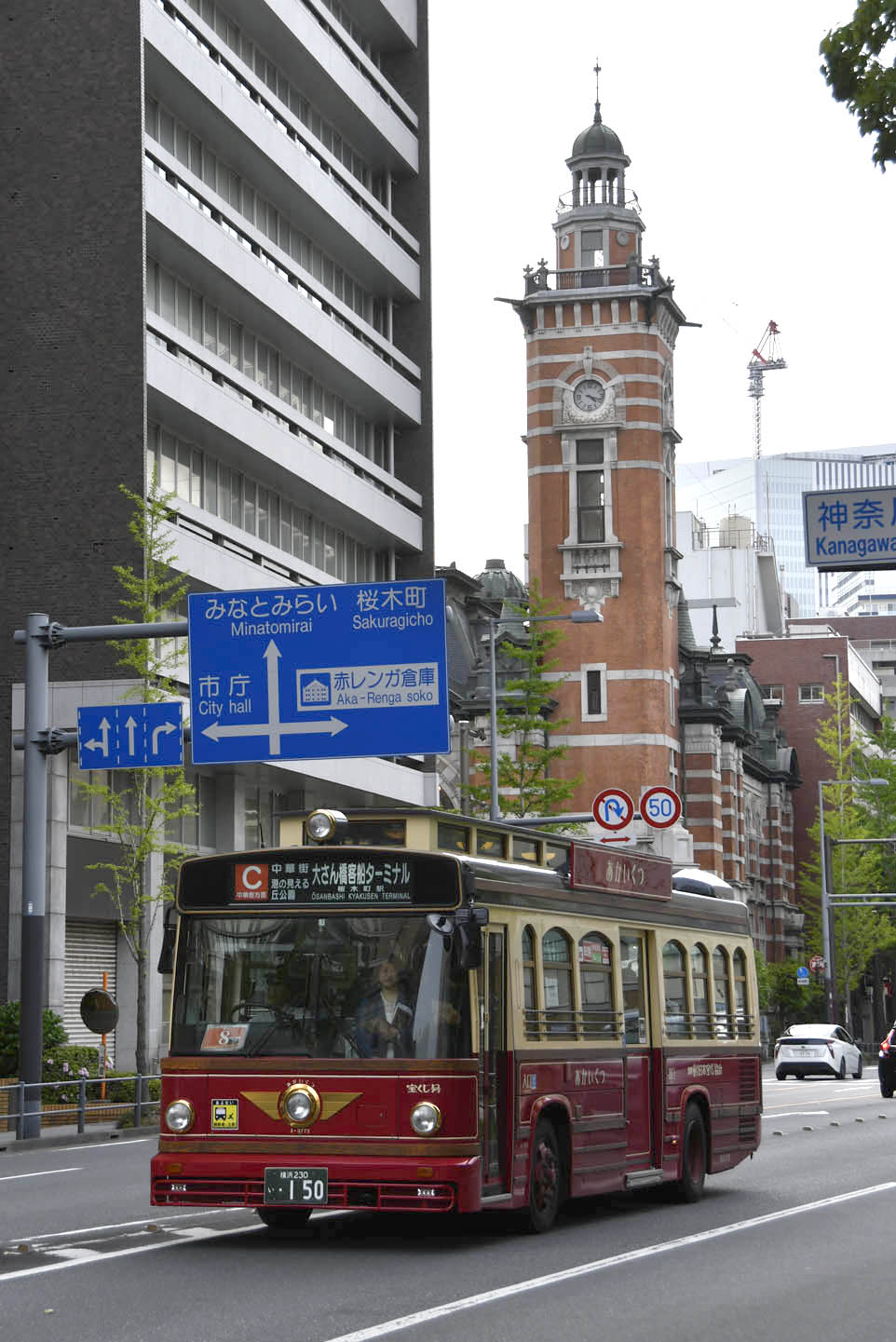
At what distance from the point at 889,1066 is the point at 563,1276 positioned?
29086 mm

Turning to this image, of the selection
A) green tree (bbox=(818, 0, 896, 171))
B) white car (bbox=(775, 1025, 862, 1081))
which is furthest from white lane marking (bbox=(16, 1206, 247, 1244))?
white car (bbox=(775, 1025, 862, 1081))

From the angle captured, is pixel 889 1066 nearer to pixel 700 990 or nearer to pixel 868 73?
pixel 700 990

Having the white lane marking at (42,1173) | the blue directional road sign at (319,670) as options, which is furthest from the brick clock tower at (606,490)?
the white lane marking at (42,1173)

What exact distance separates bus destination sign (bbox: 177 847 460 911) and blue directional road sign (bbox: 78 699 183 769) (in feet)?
46.6

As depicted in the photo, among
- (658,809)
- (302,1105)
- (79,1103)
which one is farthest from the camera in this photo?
(658,809)

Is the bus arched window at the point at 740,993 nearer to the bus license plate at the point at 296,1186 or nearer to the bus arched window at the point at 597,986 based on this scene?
the bus arched window at the point at 597,986

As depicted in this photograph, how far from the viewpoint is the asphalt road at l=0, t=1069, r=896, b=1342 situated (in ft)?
33.8

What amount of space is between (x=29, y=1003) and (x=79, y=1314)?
1774cm

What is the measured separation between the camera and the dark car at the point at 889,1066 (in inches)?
1556

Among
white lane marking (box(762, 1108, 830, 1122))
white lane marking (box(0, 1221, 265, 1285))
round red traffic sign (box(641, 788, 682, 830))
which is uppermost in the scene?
round red traffic sign (box(641, 788, 682, 830))

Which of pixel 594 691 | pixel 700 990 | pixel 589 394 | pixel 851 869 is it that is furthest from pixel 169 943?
pixel 851 869

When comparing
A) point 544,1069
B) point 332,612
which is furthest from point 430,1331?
point 332,612

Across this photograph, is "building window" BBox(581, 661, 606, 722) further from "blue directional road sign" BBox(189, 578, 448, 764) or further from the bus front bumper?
the bus front bumper

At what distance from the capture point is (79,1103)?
1134 inches
